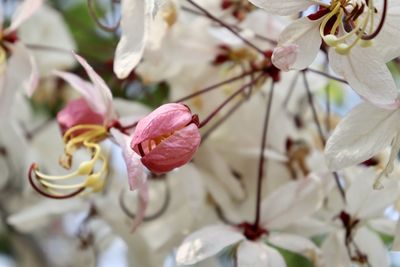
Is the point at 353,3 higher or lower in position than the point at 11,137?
higher

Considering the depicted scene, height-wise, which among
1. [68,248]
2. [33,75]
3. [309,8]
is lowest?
[68,248]

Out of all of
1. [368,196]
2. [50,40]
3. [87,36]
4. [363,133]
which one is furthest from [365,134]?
[87,36]

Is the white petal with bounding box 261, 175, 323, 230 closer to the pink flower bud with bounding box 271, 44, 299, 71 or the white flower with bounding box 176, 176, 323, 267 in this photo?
the white flower with bounding box 176, 176, 323, 267

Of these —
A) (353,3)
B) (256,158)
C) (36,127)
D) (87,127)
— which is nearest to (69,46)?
(36,127)

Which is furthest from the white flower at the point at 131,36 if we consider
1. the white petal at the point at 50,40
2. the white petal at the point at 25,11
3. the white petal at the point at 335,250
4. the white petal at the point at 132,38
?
the white petal at the point at 50,40

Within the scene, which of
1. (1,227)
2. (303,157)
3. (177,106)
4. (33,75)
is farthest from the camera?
(1,227)

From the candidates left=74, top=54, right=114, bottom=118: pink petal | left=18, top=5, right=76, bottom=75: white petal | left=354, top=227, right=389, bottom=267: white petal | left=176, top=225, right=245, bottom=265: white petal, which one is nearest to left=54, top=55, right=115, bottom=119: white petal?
left=74, top=54, right=114, bottom=118: pink petal

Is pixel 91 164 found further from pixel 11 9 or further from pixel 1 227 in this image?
pixel 1 227

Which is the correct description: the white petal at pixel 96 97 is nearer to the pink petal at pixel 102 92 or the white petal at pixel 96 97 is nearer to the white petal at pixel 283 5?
the pink petal at pixel 102 92
